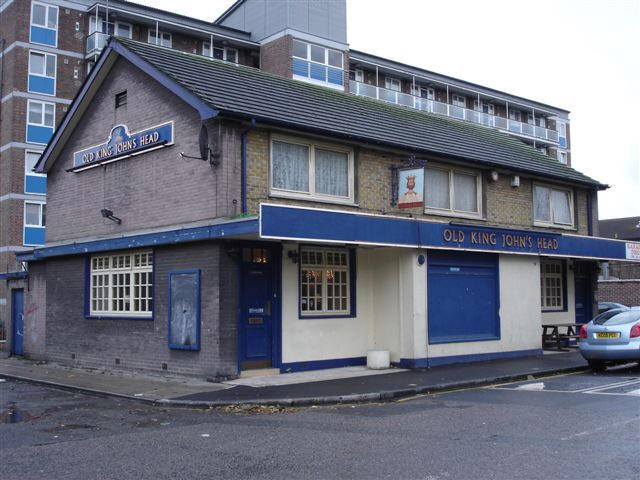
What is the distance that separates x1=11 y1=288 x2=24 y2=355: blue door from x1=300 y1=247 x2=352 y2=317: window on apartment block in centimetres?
1084

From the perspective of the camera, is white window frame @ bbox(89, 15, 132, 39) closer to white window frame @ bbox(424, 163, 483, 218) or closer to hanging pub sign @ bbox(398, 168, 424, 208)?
white window frame @ bbox(424, 163, 483, 218)

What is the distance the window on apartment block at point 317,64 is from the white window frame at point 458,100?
611 inches

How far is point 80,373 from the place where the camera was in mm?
16844

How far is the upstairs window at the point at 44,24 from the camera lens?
3591 centimetres

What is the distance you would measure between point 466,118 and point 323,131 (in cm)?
3967

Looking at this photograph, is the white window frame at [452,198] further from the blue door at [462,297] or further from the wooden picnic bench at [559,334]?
the wooden picnic bench at [559,334]

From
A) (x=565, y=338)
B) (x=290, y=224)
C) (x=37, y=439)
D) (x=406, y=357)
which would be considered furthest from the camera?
(x=565, y=338)

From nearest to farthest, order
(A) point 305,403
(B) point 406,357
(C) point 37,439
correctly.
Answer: (C) point 37,439, (A) point 305,403, (B) point 406,357

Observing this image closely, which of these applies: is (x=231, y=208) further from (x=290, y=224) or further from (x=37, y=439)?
(x=37, y=439)

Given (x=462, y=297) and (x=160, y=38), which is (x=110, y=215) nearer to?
(x=462, y=297)

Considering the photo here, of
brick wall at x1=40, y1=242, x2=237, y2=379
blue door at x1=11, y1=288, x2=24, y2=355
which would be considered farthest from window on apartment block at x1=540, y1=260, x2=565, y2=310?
blue door at x1=11, y1=288, x2=24, y2=355

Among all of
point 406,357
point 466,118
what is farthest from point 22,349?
point 466,118

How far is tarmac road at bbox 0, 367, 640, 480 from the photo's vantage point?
6.97 m

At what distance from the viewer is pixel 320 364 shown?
50.8 ft
